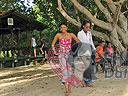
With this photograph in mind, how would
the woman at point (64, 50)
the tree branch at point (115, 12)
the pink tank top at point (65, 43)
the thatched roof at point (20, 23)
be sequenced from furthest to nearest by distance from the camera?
1. the thatched roof at point (20, 23)
2. the tree branch at point (115, 12)
3. the pink tank top at point (65, 43)
4. the woman at point (64, 50)

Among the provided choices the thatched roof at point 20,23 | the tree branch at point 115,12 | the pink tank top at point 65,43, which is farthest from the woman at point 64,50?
the thatched roof at point 20,23

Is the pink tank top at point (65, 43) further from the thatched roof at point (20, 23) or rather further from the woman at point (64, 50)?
the thatched roof at point (20, 23)

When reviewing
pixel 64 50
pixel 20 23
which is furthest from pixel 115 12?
pixel 20 23

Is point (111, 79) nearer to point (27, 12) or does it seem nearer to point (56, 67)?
point (56, 67)

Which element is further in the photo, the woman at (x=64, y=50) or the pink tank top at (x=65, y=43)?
the pink tank top at (x=65, y=43)

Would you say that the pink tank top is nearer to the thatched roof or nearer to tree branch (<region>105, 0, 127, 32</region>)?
tree branch (<region>105, 0, 127, 32</region>)

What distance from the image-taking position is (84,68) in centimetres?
1132

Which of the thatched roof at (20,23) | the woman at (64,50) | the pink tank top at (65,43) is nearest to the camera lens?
the woman at (64,50)

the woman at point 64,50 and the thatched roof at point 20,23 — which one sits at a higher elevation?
the thatched roof at point 20,23

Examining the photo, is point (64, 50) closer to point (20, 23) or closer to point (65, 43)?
point (65, 43)

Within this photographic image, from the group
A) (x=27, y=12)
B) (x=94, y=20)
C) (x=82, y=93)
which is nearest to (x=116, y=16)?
(x=94, y=20)

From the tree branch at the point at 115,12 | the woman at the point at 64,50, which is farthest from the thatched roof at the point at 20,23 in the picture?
the woman at the point at 64,50

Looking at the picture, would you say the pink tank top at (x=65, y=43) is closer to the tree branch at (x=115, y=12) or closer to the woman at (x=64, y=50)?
the woman at (x=64, y=50)

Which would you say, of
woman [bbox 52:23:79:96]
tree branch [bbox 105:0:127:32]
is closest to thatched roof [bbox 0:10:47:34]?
tree branch [bbox 105:0:127:32]
